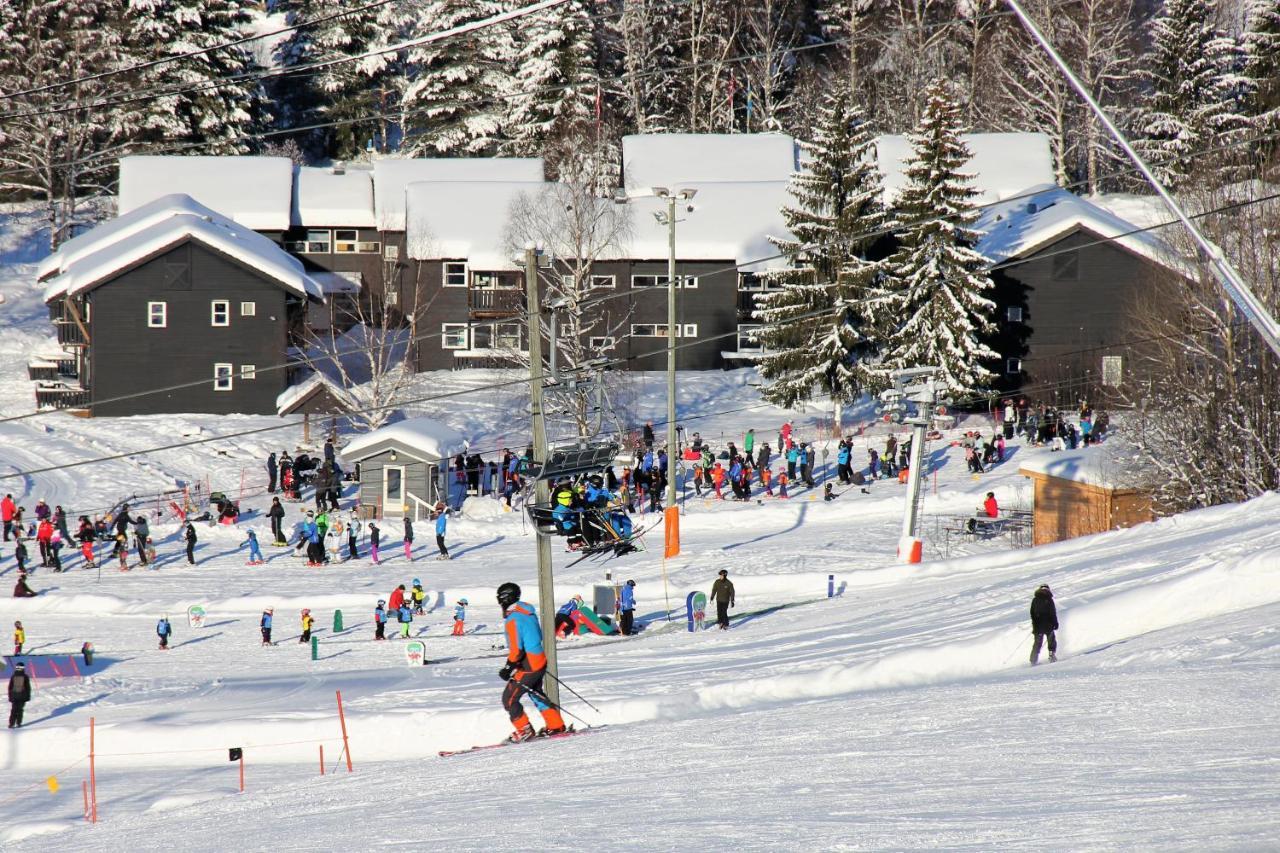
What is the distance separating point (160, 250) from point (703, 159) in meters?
22.6

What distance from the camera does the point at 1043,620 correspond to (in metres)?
15.9

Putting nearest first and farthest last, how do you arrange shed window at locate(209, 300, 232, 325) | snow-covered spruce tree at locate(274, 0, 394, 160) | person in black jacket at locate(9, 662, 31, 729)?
person in black jacket at locate(9, 662, 31, 729) < shed window at locate(209, 300, 232, 325) < snow-covered spruce tree at locate(274, 0, 394, 160)

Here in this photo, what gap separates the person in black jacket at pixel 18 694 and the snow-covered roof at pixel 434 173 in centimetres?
3796

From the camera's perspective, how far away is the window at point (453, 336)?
52.0 m

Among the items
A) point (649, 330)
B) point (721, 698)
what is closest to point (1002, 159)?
point (649, 330)

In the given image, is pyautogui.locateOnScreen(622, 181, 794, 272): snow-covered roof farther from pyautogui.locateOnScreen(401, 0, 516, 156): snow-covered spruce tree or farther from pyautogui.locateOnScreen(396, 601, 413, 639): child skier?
pyautogui.locateOnScreen(396, 601, 413, 639): child skier

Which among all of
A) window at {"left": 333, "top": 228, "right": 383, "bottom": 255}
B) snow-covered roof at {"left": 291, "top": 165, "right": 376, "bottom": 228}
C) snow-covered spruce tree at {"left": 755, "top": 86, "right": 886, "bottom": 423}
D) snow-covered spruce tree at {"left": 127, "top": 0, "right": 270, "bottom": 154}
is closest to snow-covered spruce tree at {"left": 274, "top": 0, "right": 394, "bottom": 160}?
snow-covered spruce tree at {"left": 127, "top": 0, "right": 270, "bottom": 154}

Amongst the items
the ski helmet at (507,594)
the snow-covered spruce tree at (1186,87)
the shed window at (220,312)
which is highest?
the snow-covered spruce tree at (1186,87)

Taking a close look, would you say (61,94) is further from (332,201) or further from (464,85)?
(464,85)

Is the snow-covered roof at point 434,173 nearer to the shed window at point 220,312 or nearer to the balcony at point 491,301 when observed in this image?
the balcony at point 491,301

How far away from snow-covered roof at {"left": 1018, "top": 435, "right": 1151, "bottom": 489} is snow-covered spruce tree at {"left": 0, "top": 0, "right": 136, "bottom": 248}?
48.5 m

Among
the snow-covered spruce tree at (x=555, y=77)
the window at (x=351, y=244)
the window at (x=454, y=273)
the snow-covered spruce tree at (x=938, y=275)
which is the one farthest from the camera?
the snow-covered spruce tree at (x=555, y=77)

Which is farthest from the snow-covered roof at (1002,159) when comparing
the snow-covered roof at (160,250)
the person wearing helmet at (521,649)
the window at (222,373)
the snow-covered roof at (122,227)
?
the person wearing helmet at (521,649)

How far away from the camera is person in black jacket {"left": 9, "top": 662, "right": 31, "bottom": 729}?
19422 millimetres
